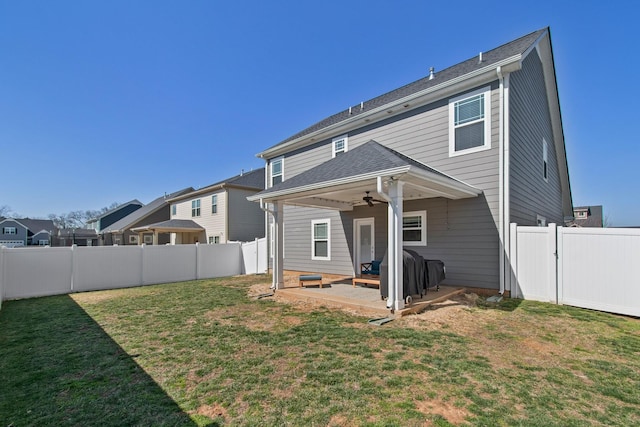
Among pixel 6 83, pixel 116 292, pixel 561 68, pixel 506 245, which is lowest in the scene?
pixel 116 292

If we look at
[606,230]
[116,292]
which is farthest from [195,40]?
[606,230]

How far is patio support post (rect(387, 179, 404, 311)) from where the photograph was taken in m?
5.91

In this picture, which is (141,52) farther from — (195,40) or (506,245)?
(506,245)

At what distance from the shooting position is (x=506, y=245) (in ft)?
24.2

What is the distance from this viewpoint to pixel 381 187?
588 centimetres

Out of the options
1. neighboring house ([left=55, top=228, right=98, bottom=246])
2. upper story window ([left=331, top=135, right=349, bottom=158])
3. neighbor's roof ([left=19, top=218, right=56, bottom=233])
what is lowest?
neighboring house ([left=55, top=228, right=98, bottom=246])

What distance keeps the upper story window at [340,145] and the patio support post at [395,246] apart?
18.5 feet

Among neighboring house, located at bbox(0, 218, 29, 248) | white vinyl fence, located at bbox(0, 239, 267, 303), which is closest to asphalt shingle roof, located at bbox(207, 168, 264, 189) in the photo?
white vinyl fence, located at bbox(0, 239, 267, 303)

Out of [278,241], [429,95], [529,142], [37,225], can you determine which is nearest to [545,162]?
[529,142]

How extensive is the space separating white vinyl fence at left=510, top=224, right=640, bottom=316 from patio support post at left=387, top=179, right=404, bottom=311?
3.51 meters

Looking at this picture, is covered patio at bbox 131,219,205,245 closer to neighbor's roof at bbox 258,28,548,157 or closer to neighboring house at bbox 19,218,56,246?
neighbor's roof at bbox 258,28,548,157

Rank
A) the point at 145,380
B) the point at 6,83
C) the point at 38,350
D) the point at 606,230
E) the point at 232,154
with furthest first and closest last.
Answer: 1. the point at 232,154
2. the point at 6,83
3. the point at 606,230
4. the point at 38,350
5. the point at 145,380

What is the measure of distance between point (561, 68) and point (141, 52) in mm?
15502

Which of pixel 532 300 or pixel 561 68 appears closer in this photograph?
pixel 532 300
